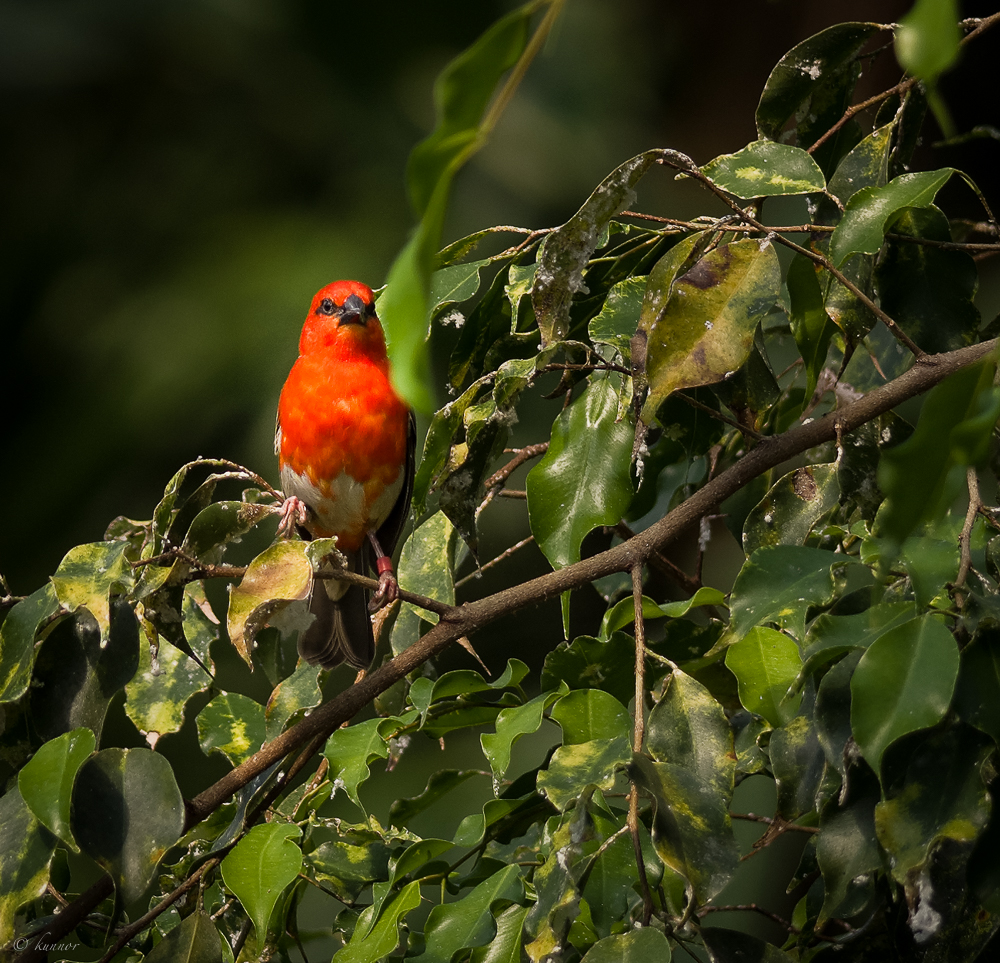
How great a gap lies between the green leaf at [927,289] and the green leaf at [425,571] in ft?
2.37

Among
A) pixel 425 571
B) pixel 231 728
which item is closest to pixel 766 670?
pixel 425 571

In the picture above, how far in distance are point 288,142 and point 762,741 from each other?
2.73 metres

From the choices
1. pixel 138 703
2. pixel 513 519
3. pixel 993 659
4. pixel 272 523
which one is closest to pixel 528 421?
pixel 513 519

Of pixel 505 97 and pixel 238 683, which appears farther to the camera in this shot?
pixel 238 683

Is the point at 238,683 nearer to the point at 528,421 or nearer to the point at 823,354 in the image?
the point at 528,421

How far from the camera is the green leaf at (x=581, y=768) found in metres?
0.99

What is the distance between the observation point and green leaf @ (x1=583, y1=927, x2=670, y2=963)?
0.84 metres

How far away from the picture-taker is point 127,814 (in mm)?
1118

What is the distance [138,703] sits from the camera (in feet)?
5.25

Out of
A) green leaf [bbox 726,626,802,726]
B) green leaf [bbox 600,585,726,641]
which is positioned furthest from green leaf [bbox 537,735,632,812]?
green leaf [bbox 600,585,726,641]

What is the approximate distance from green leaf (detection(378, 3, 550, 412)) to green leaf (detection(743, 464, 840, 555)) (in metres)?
1.02

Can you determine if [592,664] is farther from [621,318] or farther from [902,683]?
[902,683]

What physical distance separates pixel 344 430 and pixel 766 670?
5.80 feet

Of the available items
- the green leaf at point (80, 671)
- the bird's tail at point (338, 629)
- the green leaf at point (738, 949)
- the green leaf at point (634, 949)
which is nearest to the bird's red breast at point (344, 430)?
the bird's tail at point (338, 629)
